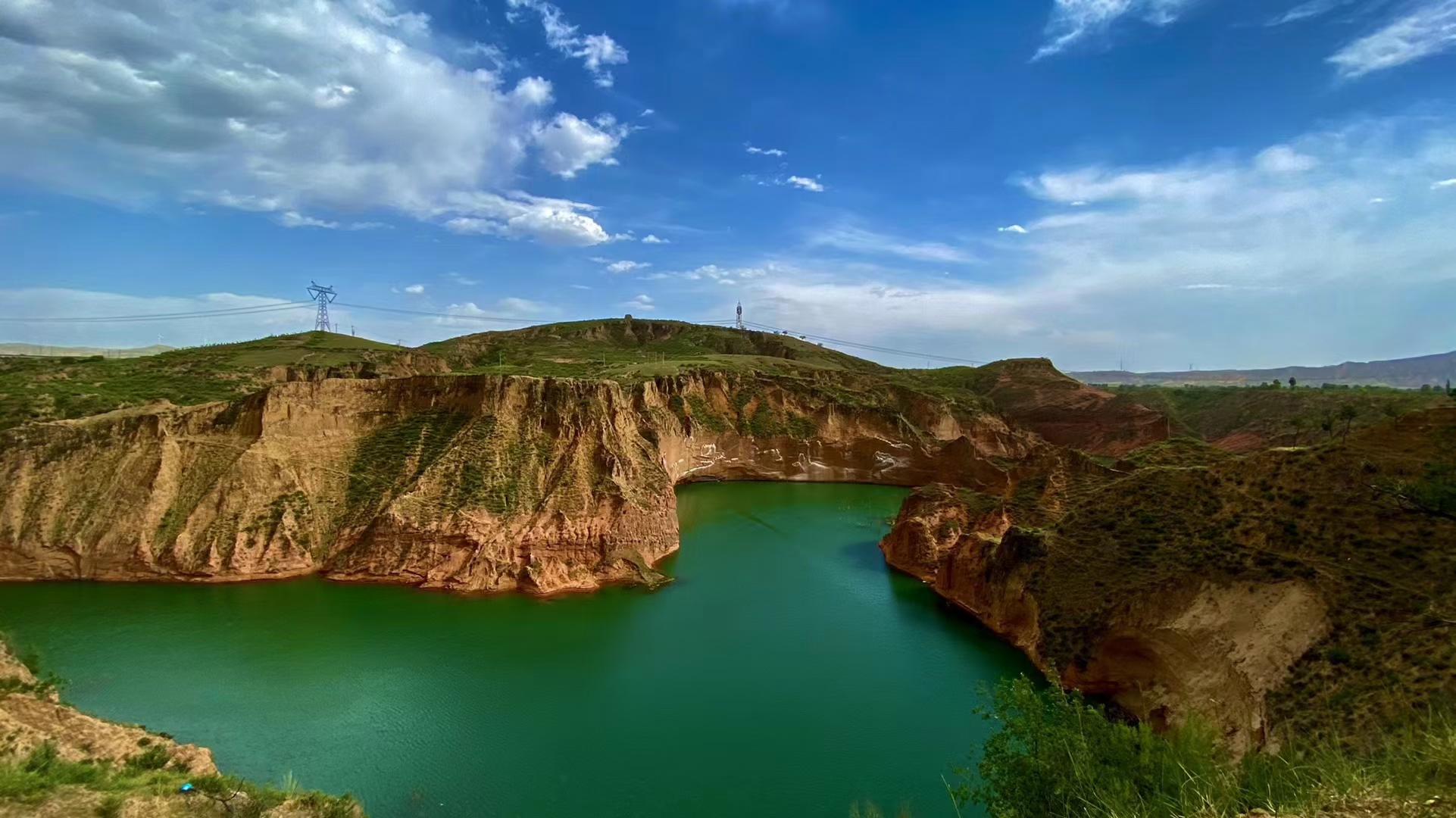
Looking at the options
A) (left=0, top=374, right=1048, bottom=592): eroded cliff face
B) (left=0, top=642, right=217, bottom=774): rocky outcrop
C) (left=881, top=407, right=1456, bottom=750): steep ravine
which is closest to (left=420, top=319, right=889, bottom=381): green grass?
(left=0, top=374, right=1048, bottom=592): eroded cliff face

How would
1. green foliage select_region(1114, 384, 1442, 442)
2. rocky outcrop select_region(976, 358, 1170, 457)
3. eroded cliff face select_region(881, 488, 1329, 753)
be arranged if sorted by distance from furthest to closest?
rocky outcrop select_region(976, 358, 1170, 457) → green foliage select_region(1114, 384, 1442, 442) → eroded cliff face select_region(881, 488, 1329, 753)

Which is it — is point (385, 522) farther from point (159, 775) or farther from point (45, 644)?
point (159, 775)

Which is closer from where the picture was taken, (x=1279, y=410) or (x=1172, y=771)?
(x=1172, y=771)

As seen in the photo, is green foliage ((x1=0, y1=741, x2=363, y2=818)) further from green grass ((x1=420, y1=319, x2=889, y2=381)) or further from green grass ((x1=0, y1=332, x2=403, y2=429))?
green grass ((x1=420, y1=319, x2=889, y2=381))

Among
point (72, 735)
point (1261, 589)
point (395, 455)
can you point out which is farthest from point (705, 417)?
point (72, 735)

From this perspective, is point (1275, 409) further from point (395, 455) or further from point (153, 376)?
point (153, 376)

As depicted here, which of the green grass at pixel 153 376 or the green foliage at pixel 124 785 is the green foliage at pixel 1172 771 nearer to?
the green foliage at pixel 124 785

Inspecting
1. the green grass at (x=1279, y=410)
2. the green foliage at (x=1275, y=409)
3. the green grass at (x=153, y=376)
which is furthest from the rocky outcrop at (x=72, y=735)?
the green grass at (x=1279, y=410)

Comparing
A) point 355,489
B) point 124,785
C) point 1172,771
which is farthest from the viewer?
point 355,489
